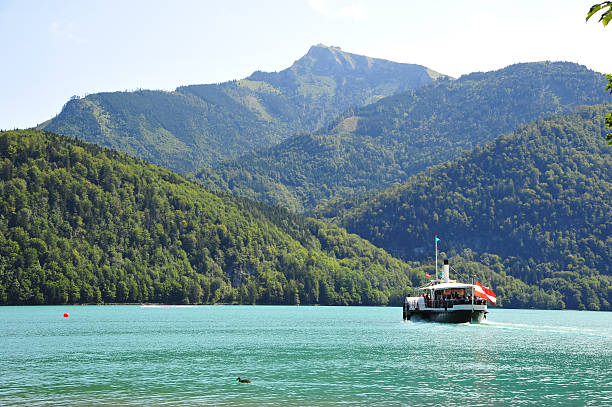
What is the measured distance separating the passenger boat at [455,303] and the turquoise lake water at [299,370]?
27.3 metres

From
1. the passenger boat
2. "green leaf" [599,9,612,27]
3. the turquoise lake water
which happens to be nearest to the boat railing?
the passenger boat

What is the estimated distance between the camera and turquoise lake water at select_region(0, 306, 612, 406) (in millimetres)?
54000

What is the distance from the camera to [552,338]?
12350 cm

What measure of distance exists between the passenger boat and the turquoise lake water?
89.5 feet

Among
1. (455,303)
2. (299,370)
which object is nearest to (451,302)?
(455,303)

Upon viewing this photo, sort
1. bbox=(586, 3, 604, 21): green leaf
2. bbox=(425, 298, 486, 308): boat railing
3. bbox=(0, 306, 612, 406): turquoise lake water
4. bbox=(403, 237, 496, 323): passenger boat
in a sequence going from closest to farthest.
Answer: bbox=(586, 3, 604, 21): green leaf < bbox=(0, 306, 612, 406): turquoise lake water < bbox=(403, 237, 496, 323): passenger boat < bbox=(425, 298, 486, 308): boat railing

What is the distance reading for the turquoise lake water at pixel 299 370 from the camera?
177 feet

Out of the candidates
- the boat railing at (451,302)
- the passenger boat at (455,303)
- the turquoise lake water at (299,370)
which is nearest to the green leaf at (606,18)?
the turquoise lake water at (299,370)

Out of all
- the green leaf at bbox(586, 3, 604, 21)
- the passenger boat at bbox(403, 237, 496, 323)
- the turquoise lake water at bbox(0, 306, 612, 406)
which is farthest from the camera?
the passenger boat at bbox(403, 237, 496, 323)

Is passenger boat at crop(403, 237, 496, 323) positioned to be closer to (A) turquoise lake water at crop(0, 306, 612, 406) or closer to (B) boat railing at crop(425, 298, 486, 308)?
(B) boat railing at crop(425, 298, 486, 308)

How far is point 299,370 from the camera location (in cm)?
7162

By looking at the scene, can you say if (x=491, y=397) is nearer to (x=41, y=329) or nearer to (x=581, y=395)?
(x=581, y=395)

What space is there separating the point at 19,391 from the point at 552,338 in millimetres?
95021

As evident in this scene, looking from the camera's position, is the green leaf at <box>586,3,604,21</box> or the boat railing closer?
the green leaf at <box>586,3,604,21</box>
